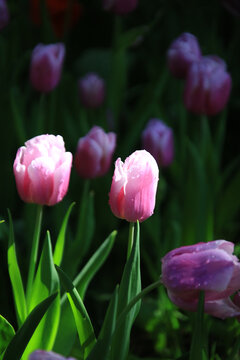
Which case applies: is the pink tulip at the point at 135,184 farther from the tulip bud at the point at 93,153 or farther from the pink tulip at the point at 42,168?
the tulip bud at the point at 93,153

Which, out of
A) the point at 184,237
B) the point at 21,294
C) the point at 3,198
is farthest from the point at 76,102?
the point at 21,294

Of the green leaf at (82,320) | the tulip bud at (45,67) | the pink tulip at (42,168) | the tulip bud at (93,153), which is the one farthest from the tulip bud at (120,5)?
the green leaf at (82,320)

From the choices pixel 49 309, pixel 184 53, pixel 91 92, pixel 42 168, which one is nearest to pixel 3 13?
pixel 91 92

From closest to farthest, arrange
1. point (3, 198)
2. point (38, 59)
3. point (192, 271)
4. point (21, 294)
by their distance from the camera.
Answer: point (192, 271), point (21, 294), point (38, 59), point (3, 198)

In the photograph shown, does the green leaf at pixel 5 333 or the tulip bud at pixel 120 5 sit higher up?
the tulip bud at pixel 120 5

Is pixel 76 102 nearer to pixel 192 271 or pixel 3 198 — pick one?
pixel 3 198

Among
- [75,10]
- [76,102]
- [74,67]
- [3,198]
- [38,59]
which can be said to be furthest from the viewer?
[74,67]

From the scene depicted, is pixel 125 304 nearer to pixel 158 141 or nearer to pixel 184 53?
pixel 158 141
